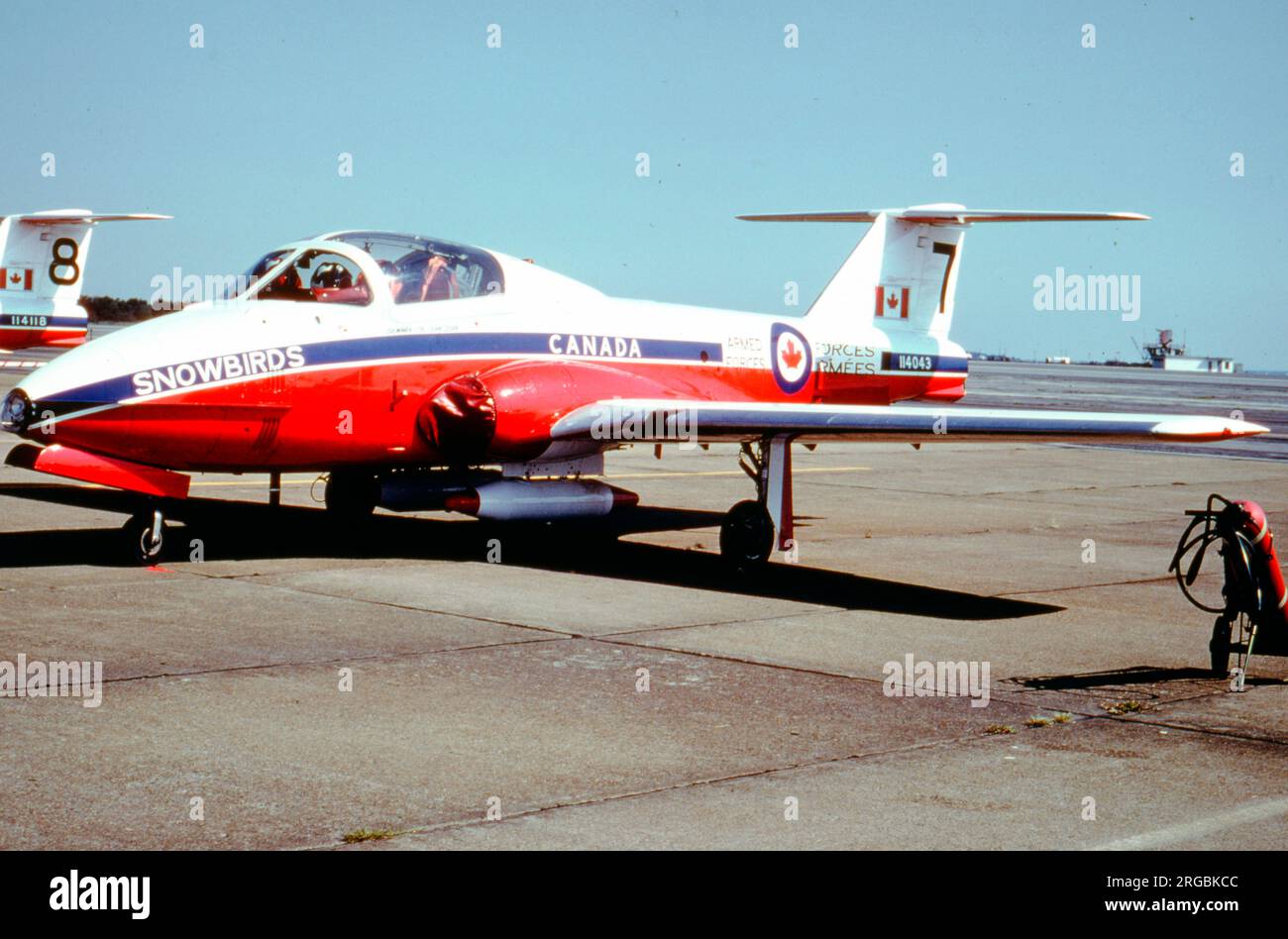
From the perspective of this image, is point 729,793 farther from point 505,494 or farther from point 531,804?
point 505,494

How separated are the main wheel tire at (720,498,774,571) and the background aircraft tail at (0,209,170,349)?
29.4 meters

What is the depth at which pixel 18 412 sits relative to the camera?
10.4m

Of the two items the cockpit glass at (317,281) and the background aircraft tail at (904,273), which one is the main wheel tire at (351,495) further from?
the background aircraft tail at (904,273)

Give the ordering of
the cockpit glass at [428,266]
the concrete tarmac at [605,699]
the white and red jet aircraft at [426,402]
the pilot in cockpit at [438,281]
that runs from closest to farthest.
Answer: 1. the concrete tarmac at [605,699]
2. the white and red jet aircraft at [426,402]
3. the cockpit glass at [428,266]
4. the pilot in cockpit at [438,281]

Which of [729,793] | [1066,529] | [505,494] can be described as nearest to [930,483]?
[1066,529]

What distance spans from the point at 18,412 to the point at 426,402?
11.0ft

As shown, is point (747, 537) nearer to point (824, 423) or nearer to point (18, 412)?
point (824, 423)

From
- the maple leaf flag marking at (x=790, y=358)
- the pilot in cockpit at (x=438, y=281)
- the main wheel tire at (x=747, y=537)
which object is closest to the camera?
the pilot in cockpit at (x=438, y=281)

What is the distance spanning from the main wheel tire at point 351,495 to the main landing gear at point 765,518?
3.76m

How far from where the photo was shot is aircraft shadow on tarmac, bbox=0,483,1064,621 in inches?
457

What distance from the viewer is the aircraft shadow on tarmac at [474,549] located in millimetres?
11602

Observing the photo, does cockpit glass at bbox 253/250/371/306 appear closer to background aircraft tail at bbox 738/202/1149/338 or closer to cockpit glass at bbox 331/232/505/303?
cockpit glass at bbox 331/232/505/303

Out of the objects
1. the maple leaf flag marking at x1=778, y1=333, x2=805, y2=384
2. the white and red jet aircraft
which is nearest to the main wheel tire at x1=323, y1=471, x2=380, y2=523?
the white and red jet aircraft

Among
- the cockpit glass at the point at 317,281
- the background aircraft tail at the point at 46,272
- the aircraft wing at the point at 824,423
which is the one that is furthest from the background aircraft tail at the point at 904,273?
the background aircraft tail at the point at 46,272
